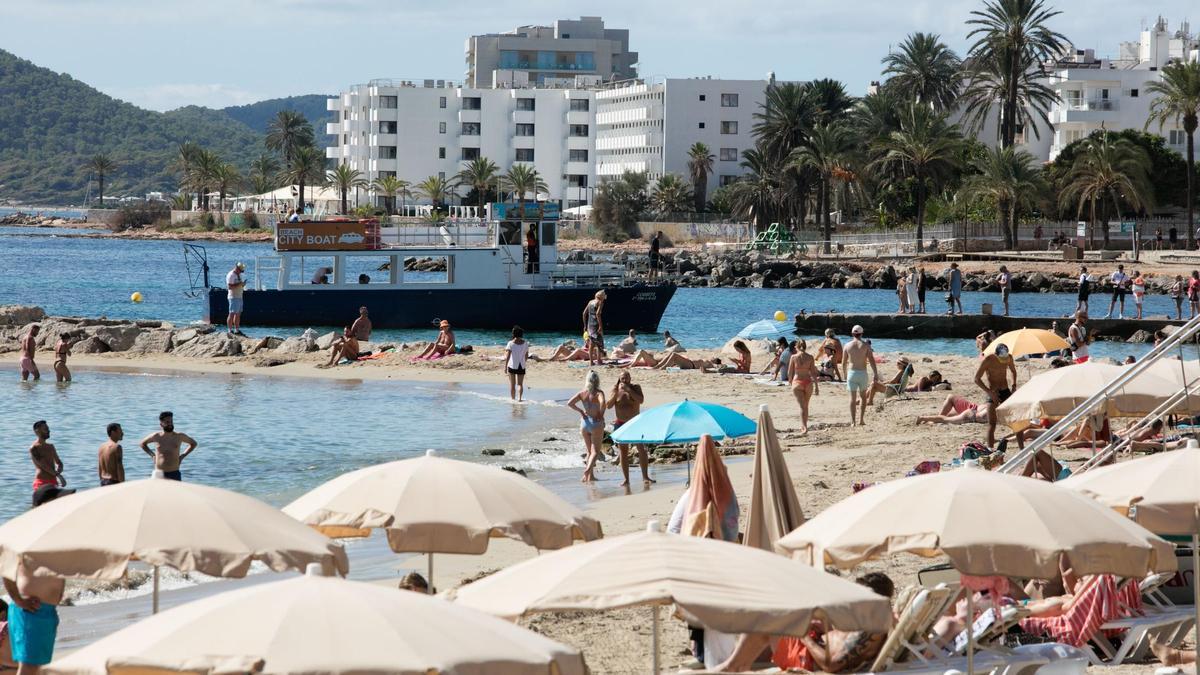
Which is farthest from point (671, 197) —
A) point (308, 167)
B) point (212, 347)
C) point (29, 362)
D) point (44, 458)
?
point (44, 458)

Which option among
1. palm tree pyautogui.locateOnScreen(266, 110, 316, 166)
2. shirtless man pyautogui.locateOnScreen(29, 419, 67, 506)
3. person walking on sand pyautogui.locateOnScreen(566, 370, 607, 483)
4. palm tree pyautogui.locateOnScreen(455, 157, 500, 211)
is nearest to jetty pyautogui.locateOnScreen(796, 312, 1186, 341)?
person walking on sand pyautogui.locateOnScreen(566, 370, 607, 483)

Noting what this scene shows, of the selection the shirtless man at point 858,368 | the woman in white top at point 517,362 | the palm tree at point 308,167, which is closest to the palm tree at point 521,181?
the palm tree at point 308,167

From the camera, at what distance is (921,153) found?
7650cm

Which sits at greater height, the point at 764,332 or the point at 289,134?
the point at 289,134

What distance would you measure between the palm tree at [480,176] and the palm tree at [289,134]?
25.4 metres

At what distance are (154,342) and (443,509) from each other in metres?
28.9

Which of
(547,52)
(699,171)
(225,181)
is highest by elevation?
(547,52)

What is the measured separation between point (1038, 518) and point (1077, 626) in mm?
2235

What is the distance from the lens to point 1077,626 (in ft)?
32.4

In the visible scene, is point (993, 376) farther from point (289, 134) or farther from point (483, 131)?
point (289, 134)

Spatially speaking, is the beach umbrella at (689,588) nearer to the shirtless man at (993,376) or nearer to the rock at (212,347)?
the shirtless man at (993,376)

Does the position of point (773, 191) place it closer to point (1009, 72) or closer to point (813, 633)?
point (1009, 72)

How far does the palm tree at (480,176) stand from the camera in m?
119

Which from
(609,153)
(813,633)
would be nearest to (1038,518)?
(813,633)
